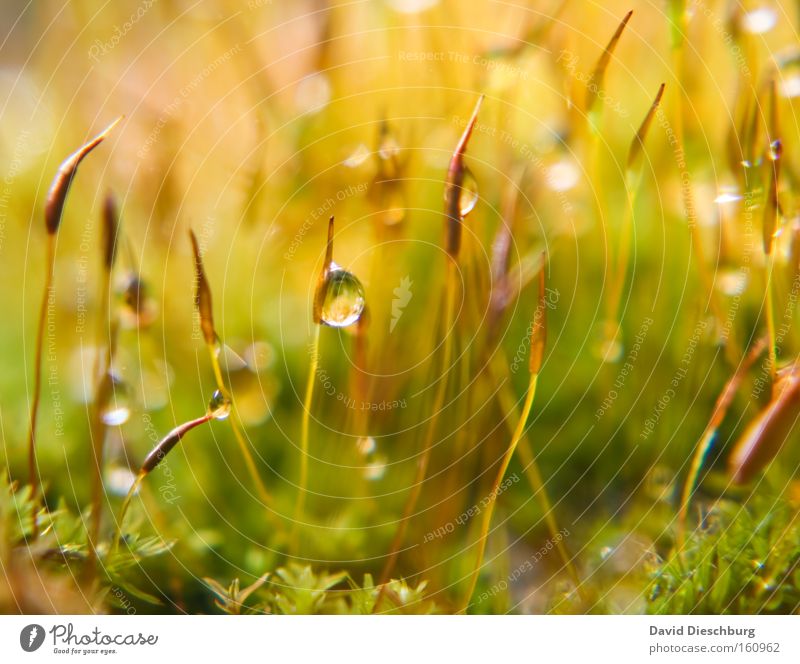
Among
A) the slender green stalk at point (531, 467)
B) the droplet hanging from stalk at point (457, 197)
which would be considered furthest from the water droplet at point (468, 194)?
the slender green stalk at point (531, 467)

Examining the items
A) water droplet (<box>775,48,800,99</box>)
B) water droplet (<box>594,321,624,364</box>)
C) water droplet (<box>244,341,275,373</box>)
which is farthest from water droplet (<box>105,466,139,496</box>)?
water droplet (<box>775,48,800,99</box>)

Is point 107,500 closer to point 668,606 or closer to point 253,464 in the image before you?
point 253,464

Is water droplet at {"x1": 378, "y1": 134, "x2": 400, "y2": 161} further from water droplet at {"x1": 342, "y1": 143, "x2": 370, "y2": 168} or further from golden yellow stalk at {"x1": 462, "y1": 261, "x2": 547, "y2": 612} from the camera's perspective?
golden yellow stalk at {"x1": 462, "y1": 261, "x2": 547, "y2": 612}

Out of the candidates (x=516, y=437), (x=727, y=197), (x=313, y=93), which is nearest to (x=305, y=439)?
(x=516, y=437)

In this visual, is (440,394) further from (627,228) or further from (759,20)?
(759,20)

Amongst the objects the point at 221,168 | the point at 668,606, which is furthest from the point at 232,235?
the point at 668,606

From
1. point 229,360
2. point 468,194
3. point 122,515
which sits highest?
point 468,194
